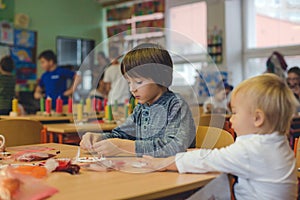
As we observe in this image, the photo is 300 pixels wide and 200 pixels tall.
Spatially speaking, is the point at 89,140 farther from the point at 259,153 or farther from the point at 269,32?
the point at 269,32

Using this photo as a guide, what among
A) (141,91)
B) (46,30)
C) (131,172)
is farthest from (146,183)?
(46,30)

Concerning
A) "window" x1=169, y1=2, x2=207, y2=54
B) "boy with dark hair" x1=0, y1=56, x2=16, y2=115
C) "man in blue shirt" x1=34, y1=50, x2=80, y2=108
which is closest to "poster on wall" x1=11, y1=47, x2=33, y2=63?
"man in blue shirt" x1=34, y1=50, x2=80, y2=108

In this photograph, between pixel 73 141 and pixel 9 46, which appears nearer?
pixel 73 141

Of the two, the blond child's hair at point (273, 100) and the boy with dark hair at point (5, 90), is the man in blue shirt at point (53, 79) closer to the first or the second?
the boy with dark hair at point (5, 90)

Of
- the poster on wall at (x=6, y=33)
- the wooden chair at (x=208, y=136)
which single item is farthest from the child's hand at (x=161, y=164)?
the poster on wall at (x=6, y=33)

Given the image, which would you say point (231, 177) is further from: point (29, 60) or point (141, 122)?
point (29, 60)

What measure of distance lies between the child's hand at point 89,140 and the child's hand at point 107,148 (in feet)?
0.09

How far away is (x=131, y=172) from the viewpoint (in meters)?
1.22

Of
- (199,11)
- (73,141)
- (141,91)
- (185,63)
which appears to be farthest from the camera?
(199,11)

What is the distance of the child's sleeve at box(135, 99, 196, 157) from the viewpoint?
1327mm

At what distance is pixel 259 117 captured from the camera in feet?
3.96

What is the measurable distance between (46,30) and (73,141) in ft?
14.3

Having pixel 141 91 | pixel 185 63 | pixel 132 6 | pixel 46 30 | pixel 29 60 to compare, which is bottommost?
pixel 141 91

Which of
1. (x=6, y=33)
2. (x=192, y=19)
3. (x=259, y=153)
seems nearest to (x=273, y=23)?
(x=192, y=19)
